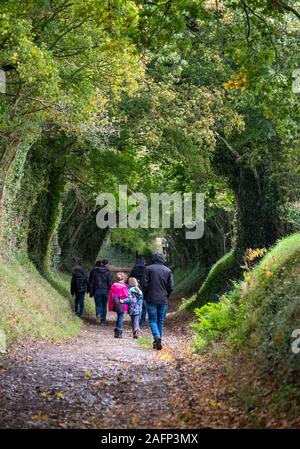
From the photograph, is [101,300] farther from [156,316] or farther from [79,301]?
[156,316]

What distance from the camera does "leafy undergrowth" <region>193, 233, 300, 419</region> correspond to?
293 inches

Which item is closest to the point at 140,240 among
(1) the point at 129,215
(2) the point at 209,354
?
(1) the point at 129,215

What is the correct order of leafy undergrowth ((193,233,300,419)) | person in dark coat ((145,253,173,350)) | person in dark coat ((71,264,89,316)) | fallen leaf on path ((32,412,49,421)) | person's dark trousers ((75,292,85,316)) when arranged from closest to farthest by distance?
leafy undergrowth ((193,233,300,419)) → fallen leaf on path ((32,412,49,421)) → person in dark coat ((145,253,173,350)) → person in dark coat ((71,264,89,316)) → person's dark trousers ((75,292,85,316))

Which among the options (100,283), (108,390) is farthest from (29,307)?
(108,390)

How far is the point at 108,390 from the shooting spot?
9.44m

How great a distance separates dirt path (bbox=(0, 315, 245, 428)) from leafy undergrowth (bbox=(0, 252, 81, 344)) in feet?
2.98

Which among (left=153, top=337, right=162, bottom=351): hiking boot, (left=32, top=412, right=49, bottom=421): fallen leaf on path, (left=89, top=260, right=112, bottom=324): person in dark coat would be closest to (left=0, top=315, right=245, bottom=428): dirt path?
(left=32, top=412, right=49, bottom=421): fallen leaf on path

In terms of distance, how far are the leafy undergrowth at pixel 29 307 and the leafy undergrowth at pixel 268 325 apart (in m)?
3.95

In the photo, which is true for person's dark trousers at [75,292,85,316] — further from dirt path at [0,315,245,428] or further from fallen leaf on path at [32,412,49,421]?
fallen leaf on path at [32,412,49,421]

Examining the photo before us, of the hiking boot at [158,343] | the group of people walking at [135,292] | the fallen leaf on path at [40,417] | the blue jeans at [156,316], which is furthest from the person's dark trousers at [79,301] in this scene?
the fallen leaf on path at [40,417]

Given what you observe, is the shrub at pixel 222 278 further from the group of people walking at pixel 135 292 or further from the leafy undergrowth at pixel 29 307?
the leafy undergrowth at pixel 29 307

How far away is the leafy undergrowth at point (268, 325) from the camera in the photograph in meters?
7.44

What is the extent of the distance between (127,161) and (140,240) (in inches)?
1332

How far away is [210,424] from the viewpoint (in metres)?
7.29
